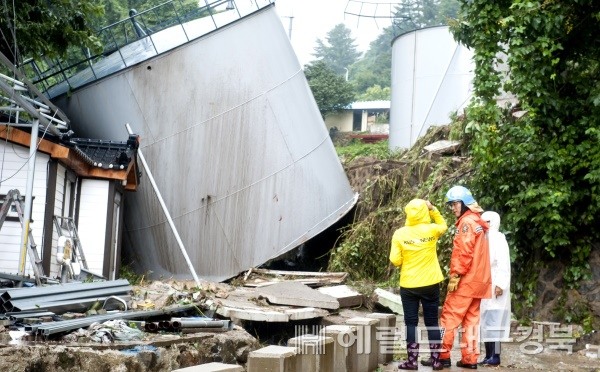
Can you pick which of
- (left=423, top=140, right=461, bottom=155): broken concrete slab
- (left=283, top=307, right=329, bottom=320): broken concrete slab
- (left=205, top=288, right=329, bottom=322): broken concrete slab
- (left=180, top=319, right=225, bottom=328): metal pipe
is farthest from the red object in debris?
(left=180, top=319, right=225, bottom=328): metal pipe

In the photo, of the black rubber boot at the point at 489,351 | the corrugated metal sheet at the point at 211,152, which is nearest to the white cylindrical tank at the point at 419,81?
the corrugated metal sheet at the point at 211,152

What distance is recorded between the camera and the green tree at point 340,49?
97.1 metres

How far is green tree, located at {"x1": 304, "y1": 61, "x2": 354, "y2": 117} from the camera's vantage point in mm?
49250

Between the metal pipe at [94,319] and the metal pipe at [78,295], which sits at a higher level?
the metal pipe at [78,295]

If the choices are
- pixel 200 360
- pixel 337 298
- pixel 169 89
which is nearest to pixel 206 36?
pixel 169 89

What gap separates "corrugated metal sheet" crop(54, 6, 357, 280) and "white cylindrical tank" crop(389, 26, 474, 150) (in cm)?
1056

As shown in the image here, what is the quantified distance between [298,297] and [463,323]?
5.63 m

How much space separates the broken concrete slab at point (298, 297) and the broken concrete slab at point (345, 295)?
34 centimetres

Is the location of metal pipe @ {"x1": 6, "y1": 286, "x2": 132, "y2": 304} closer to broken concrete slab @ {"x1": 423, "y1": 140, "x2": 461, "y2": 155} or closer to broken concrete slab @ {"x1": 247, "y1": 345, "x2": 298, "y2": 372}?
broken concrete slab @ {"x1": 247, "y1": 345, "x2": 298, "y2": 372}

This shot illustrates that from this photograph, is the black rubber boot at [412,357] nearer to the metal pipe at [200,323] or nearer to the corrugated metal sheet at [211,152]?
the metal pipe at [200,323]

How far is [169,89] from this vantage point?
776 inches

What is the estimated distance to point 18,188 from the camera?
1437cm

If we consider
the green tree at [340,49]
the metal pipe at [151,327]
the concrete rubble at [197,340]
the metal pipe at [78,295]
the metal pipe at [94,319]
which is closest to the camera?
the concrete rubble at [197,340]

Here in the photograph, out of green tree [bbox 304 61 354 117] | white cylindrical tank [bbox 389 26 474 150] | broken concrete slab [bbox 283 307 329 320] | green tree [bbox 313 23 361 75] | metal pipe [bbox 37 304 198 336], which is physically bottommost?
broken concrete slab [bbox 283 307 329 320]
